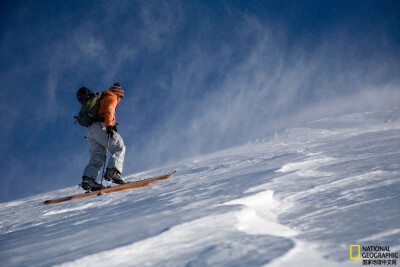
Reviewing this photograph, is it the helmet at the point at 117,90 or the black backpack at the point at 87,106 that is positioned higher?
the helmet at the point at 117,90

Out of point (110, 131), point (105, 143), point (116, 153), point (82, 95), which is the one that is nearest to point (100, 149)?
point (105, 143)

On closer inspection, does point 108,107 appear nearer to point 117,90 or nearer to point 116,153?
point 117,90

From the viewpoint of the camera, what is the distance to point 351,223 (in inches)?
61.5

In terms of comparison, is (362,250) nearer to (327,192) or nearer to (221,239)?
(221,239)

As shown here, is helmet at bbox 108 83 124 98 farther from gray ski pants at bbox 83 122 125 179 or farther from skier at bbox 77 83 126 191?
gray ski pants at bbox 83 122 125 179

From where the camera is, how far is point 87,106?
4.64m

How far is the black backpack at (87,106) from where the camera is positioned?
4.59 m

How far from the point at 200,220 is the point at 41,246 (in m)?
1.55

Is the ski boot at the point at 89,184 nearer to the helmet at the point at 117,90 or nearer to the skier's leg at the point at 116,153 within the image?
the skier's leg at the point at 116,153

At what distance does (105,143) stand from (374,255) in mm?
4731

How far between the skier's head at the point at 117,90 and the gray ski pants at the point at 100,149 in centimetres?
77

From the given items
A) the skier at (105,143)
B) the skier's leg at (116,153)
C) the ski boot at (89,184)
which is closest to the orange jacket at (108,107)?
the skier at (105,143)

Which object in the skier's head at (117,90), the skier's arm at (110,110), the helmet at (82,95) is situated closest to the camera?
the skier's arm at (110,110)

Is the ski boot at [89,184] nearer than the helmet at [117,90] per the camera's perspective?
Yes
